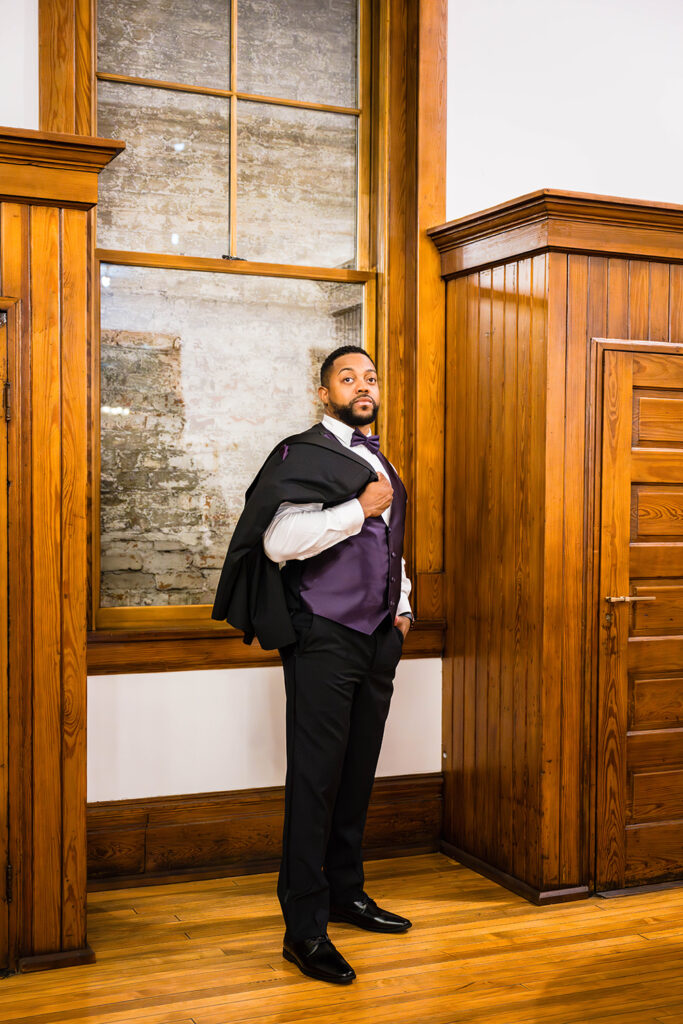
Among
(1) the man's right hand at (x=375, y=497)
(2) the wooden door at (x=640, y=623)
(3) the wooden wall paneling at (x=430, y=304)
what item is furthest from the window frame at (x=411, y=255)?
(1) the man's right hand at (x=375, y=497)

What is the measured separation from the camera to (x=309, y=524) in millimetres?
2957

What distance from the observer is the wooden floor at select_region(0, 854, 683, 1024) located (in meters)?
2.70

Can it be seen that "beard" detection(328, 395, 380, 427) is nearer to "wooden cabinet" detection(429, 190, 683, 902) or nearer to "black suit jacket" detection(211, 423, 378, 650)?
"black suit jacket" detection(211, 423, 378, 650)

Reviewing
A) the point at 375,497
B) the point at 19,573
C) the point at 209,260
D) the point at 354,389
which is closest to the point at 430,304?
the point at 209,260

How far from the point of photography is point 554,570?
137 inches

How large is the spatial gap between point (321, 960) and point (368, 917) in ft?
1.23

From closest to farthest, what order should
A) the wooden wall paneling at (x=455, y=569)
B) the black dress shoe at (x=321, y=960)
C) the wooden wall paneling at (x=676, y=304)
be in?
1. the black dress shoe at (x=321, y=960)
2. the wooden wall paneling at (x=676, y=304)
3. the wooden wall paneling at (x=455, y=569)

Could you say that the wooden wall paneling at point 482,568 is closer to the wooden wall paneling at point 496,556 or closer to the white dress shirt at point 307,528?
the wooden wall paneling at point 496,556

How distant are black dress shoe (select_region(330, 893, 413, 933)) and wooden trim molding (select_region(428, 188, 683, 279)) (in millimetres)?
2152

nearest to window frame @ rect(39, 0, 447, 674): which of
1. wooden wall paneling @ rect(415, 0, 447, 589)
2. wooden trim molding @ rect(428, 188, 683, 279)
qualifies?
wooden wall paneling @ rect(415, 0, 447, 589)

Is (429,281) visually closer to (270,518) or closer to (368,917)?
(270,518)

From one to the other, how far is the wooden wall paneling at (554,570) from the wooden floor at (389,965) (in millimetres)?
282

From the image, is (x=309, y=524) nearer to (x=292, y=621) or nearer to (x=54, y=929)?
(x=292, y=621)

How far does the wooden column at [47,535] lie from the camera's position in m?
2.91
